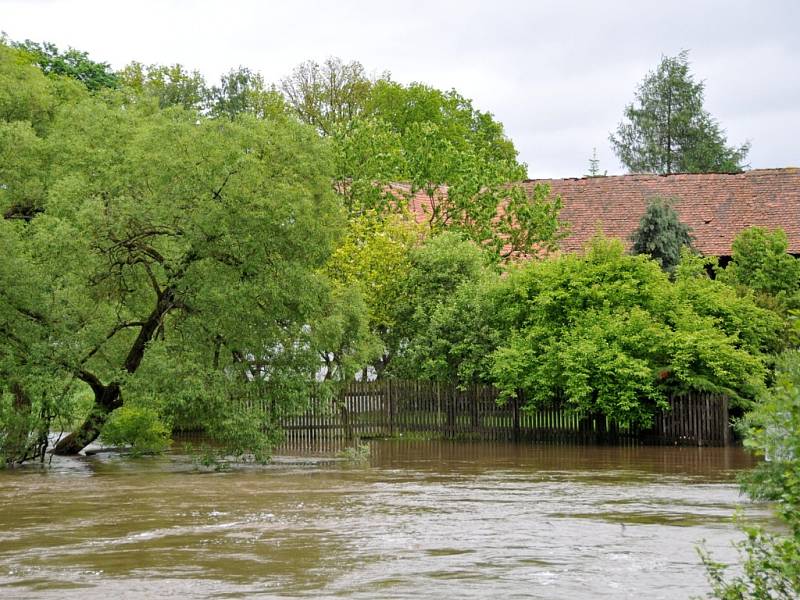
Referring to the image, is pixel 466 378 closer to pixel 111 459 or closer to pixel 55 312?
pixel 111 459

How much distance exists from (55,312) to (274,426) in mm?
4854

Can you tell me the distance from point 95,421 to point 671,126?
57.5 m

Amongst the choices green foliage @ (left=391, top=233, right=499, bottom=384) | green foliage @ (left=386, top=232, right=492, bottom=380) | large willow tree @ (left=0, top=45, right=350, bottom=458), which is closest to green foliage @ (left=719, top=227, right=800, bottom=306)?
green foliage @ (left=391, top=233, right=499, bottom=384)

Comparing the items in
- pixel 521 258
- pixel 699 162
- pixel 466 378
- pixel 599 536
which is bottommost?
pixel 599 536

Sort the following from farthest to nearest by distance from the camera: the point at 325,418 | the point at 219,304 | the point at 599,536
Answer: the point at 325,418, the point at 219,304, the point at 599,536

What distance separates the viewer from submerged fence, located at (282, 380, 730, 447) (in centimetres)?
2964

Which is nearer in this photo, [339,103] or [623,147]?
[339,103]

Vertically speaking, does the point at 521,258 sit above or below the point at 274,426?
above

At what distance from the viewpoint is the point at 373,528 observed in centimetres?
1641

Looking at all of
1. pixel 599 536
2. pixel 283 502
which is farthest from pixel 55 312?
pixel 599 536

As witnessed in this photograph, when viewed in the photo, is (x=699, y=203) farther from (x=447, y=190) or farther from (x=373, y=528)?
(x=373, y=528)

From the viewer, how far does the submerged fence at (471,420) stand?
29641mm

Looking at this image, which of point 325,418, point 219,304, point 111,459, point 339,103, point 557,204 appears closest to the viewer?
point 219,304

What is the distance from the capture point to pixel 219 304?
24531mm
